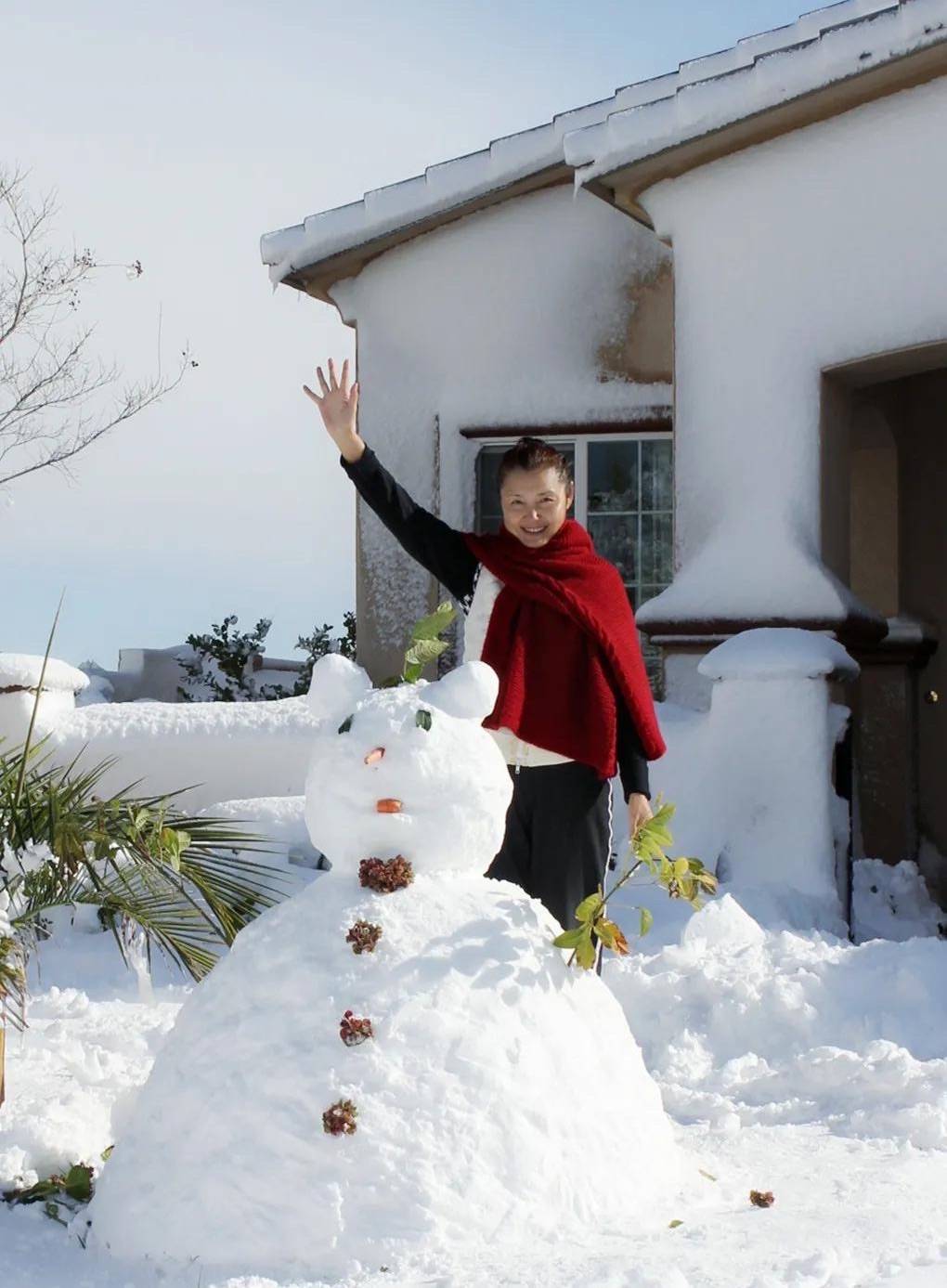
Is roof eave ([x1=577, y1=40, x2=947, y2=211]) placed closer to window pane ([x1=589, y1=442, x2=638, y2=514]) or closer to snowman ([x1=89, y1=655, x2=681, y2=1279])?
window pane ([x1=589, y1=442, x2=638, y2=514])

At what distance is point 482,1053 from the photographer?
321cm

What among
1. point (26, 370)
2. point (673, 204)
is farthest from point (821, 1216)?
point (26, 370)

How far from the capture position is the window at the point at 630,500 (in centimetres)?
946

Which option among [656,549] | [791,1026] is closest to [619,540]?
[656,549]

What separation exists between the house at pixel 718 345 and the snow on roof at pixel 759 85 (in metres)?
0.01

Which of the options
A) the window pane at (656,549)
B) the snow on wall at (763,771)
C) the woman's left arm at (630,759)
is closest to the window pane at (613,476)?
the window pane at (656,549)

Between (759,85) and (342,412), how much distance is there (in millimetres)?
4359

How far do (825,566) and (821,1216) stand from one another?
464cm

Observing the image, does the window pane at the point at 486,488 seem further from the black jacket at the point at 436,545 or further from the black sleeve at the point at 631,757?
the black sleeve at the point at 631,757

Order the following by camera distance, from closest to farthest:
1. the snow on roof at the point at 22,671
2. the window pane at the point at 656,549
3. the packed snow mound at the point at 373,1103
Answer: the packed snow mound at the point at 373,1103, the snow on roof at the point at 22,671, the window pane at the point at 656,549

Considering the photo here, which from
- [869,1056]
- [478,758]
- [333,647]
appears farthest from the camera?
[333,647]

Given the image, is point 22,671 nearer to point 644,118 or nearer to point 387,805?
point 644,118

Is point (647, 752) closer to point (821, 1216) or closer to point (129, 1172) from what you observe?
point (821, 1216)

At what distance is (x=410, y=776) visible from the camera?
3.43 meters
